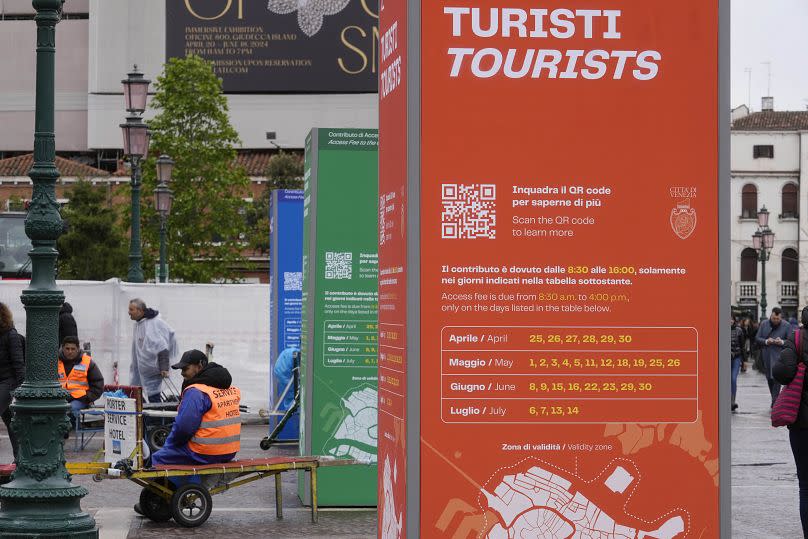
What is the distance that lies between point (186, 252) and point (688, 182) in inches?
1748

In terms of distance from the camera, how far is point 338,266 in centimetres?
1123

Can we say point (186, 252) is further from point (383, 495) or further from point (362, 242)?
point (383, 495)

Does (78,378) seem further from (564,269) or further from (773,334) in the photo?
(564,269)

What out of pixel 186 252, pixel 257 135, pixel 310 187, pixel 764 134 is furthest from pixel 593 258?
pixel 764 134

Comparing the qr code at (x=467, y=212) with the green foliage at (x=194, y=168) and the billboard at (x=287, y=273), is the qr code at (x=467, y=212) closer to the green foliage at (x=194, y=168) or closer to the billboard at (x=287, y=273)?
the billboard at (x=287, y=273)

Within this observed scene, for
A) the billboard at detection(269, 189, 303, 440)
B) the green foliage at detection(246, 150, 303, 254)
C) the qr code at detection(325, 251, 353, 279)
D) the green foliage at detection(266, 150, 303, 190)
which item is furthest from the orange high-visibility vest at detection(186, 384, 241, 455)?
the green foliage at detection(266, 150, 303, 190)

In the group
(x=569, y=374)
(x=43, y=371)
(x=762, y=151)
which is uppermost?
(x=762, y=151)

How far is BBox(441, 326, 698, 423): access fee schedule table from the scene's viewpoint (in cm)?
460

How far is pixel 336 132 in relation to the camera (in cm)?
1104

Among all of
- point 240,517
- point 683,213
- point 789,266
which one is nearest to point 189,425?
point 240,517

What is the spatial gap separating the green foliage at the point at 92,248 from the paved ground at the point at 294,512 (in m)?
40.6

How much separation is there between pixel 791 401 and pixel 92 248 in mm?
50147

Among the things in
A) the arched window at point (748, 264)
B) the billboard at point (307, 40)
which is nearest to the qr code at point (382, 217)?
the billboard at point (307, 40)

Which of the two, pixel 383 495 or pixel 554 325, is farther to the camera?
pixel 383 495
